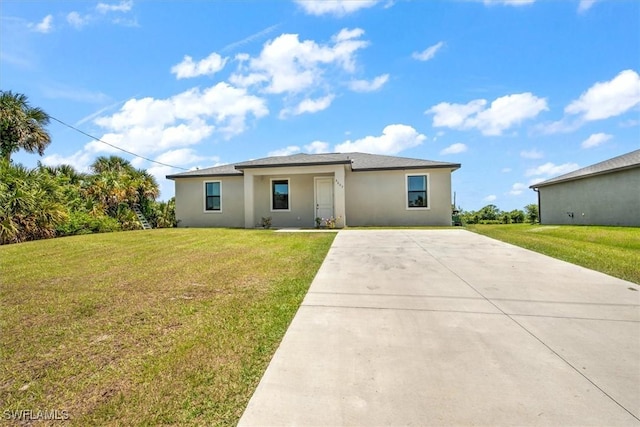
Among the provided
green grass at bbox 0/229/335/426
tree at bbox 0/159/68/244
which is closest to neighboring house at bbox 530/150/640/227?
green grass at bbox 0/229/335/426

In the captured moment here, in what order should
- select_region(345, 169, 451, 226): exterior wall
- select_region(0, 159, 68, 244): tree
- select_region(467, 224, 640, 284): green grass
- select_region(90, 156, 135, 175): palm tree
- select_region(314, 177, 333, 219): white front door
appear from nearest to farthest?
select_region(467, 224, 640, 284): green grass
select_region(0, 159, 68, 244): tree
select_region(345, 169, 451, 226): exterior wall
select_region(314, 177, 333, 219): white front door
select_region(90, 156, 135, 175): palm tree

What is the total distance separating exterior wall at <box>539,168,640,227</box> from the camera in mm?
13102

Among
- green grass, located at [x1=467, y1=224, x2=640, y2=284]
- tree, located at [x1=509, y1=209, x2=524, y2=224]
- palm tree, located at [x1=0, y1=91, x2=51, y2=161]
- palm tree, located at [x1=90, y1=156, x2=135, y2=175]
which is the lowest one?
green grass, located at [x1=467, y1=224, x2=640, y2=284]

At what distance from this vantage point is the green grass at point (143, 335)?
2008 millimetres

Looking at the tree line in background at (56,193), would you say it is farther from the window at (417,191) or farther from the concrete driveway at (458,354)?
the window at (417,191)

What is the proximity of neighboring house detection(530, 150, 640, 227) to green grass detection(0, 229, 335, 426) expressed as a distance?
52.0 feet

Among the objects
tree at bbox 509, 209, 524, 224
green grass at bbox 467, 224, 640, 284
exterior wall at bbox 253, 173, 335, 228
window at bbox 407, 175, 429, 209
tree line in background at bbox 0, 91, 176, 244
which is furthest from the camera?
tree at bbox 509, 209, 524, 224

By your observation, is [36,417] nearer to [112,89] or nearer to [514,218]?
[112,89]

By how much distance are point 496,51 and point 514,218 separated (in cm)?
1551

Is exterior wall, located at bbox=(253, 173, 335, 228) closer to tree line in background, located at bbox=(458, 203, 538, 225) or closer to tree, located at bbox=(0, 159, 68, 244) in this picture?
tree, located at bbox=(0, 159, 68, 244)

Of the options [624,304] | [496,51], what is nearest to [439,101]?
[496,51]

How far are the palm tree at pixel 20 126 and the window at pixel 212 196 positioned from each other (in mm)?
11511

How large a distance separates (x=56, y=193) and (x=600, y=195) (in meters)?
26.4

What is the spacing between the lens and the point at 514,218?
23031 millimetres
